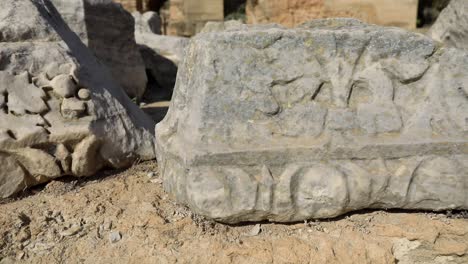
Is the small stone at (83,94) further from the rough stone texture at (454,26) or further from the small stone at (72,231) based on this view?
the rough stone texture at (454,26)

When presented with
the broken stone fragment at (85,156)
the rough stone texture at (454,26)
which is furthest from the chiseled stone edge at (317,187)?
the rough stone texture at (454,26)

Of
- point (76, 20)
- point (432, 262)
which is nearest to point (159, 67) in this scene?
point (76, 20)

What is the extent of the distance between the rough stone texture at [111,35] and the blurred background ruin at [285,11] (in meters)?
4.34

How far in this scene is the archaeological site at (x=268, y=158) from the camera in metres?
1.68

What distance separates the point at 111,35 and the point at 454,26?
3.32 m

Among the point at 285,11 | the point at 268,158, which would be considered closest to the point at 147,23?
the point at 285,11

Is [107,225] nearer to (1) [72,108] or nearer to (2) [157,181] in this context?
(2) [157,181]

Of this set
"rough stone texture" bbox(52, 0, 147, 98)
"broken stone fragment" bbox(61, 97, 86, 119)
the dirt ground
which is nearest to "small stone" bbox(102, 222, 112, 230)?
the dirt ground

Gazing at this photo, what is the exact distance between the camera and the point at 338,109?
179 cm

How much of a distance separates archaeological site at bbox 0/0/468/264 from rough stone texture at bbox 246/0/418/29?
573 centimetres

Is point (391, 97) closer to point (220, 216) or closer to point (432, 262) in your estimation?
point (432, 262)

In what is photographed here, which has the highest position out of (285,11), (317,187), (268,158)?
(285,11)

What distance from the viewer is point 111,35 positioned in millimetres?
4449

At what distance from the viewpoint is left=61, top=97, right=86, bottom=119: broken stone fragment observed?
1.96 m
